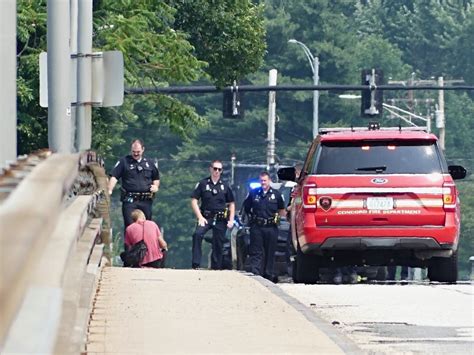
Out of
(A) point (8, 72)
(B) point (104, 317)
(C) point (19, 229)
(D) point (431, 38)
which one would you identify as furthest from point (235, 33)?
(D) point (431, 38)

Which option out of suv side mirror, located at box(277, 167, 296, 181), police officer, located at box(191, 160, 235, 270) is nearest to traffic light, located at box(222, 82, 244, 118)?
police officer, located at box(191, 160, 235, 270)

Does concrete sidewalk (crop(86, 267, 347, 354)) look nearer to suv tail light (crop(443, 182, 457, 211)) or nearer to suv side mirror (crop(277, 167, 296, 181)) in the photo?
suv tail light (crop(443, 182, 457, 211))

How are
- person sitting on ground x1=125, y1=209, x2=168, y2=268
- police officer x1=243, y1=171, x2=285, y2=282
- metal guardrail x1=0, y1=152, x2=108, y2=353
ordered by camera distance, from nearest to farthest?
metal guardrail x1=0, y1=152, x2=108, y2=353 < person sitting on ground x1=125, y1=209, x2=168, y2=268 < police officer x1=243, y1=171, x2=285, y2=282

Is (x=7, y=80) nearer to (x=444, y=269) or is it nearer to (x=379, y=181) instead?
(x=379, y=181)

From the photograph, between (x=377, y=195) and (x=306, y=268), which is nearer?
(x=377, y=195)

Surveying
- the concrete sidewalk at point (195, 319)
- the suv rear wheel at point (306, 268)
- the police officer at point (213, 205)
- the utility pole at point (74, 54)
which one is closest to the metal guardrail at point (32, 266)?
the concrete sidewalk at point (195, 319)

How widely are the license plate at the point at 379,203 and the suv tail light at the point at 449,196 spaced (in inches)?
22.7

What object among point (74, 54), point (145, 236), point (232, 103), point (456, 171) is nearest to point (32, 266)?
point (456, 171)

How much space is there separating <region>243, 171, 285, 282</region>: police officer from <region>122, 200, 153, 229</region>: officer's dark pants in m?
1.40

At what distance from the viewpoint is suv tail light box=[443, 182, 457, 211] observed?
1836cm

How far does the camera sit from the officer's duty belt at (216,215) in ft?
79.2

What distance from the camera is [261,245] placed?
23.1 metres

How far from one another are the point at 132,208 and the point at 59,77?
4.61m

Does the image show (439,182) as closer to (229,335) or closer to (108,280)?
(108,280)
